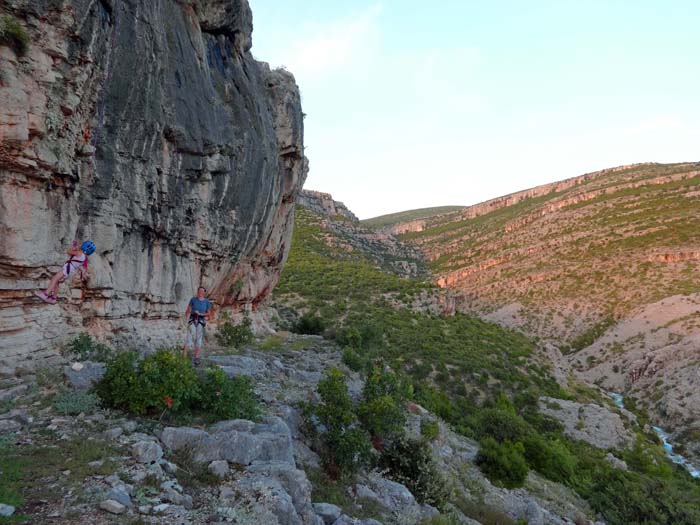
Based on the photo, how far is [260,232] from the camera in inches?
705

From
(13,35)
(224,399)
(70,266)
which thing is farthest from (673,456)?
(13,35)

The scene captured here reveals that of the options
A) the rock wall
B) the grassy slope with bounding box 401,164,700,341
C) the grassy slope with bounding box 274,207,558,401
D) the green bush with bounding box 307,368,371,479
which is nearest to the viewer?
the rock wall

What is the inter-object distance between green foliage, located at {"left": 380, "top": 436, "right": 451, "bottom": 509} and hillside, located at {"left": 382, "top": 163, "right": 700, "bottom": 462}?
26.8 metres

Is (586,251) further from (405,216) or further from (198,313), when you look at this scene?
(405,216)

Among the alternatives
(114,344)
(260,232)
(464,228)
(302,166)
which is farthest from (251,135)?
(464,228)

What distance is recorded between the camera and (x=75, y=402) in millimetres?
6695

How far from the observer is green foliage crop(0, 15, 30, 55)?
711 cm

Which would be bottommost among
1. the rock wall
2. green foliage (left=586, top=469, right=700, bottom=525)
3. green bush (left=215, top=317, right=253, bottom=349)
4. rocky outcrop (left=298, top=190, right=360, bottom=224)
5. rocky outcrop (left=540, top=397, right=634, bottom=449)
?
rocky outcrop (left=540, top=397, right=634, bottom=449)

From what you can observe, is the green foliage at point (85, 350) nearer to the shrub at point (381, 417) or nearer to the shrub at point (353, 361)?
the shrub at point (381, 417)

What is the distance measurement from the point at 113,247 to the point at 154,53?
526cm

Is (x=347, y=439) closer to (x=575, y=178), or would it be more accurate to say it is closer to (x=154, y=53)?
(x=154, y=53)

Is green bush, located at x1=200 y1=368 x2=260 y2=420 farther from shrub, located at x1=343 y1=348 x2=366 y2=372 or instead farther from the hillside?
the hillside

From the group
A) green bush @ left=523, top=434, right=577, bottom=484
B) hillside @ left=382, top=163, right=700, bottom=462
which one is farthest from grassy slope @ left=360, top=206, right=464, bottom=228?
green bush @ left=523, top=434, right=577, bottom=484

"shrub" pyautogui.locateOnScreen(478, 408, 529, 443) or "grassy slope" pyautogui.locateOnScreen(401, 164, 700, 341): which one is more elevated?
"grassy slope" pyautogui.locateOnScreen(401, 164, 700, 341)
